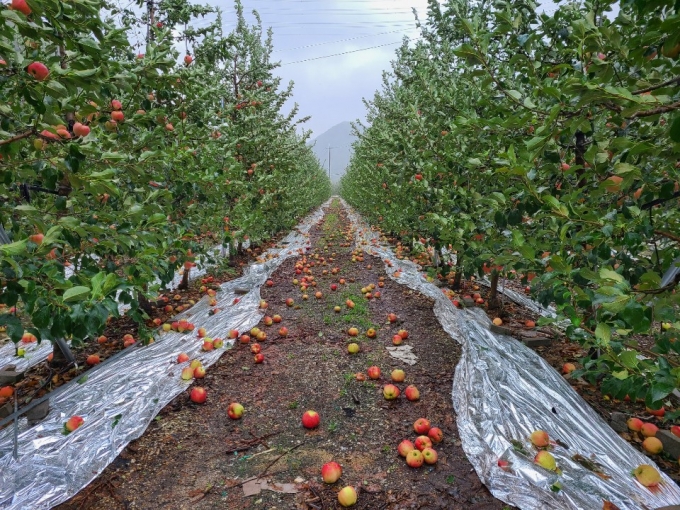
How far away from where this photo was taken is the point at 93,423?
3.04 meters

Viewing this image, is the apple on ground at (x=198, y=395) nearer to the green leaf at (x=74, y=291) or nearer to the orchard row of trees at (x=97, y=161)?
the orchard row of trees at (x=97, y=161)

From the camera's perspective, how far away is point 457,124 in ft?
7.45

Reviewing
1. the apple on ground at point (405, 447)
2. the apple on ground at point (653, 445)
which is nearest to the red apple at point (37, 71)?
the apple on ground at point (405, 447)

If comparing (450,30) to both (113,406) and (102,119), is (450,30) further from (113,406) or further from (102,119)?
(113,406)

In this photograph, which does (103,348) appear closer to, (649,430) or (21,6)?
(21,6)

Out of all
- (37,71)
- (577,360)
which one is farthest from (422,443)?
(37,71)

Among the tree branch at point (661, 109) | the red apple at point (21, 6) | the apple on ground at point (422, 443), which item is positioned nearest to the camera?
the tree branch at point (661, 109)

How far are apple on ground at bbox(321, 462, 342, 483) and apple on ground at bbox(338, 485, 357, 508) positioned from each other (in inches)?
5.5

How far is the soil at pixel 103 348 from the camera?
3594 mm

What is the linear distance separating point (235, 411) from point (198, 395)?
0.48m

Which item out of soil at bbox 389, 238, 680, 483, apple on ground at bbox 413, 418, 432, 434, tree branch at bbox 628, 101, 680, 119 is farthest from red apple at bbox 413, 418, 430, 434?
tree branch at bbox 628, 101, 680, 119

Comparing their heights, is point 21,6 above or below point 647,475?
above

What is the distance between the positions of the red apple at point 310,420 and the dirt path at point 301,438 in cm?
6

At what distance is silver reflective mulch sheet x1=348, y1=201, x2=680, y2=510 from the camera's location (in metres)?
2.25
